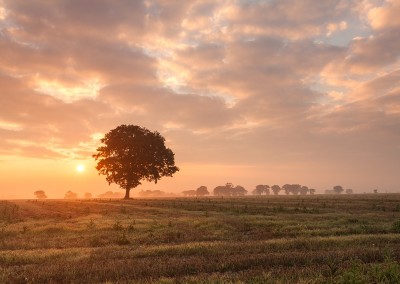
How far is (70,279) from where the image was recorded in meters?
11.9

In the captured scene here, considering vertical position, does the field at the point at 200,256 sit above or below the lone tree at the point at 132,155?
below

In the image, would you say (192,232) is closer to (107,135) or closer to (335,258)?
(335,258)

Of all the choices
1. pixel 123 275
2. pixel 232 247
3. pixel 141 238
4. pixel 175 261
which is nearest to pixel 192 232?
pixel 141 238

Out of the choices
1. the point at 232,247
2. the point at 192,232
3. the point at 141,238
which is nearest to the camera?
the point at 232,247

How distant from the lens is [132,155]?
83.9 meters

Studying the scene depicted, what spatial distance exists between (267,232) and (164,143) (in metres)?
65.6

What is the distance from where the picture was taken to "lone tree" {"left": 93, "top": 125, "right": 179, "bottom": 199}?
84125 millimetres

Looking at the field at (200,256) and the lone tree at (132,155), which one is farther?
the lone tree at (132,155)

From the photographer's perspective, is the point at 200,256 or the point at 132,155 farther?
the point at 132,155

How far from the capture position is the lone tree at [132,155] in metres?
84.1

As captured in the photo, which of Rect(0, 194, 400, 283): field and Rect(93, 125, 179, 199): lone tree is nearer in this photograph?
Rect(0, 194, 400, 283): field

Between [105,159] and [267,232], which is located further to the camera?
[105,159]

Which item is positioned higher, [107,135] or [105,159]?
[107,135]

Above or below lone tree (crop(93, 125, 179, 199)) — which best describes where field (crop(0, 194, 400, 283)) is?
below
